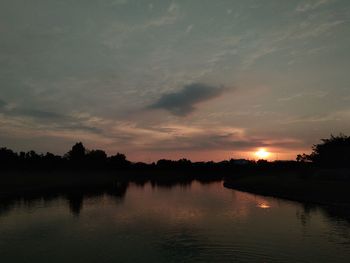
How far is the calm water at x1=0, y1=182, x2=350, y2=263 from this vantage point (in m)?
24.5

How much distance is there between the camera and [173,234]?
1246 inches

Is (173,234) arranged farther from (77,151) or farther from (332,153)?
(77,151)

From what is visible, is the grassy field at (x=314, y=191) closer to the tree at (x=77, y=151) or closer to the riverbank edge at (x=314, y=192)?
the riverbank edge at (x=314, y=192)

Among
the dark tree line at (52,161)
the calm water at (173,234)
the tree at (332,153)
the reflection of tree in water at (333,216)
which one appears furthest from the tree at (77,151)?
the reflection of tree in water at (333,216)

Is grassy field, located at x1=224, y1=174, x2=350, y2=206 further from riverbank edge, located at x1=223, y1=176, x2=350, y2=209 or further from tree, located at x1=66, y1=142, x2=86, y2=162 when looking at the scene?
tree, located at x1=66, y1=142, x2=86, y2=162

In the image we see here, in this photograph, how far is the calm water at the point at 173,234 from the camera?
24.5m

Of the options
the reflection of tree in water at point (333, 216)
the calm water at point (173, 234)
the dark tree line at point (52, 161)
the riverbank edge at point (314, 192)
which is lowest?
the calm water at point (173, 234)

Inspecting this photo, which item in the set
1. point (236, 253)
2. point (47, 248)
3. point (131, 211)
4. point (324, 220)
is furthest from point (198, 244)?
point (131, 211)

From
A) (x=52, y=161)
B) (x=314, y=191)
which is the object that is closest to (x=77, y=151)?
(x=52, y=161)

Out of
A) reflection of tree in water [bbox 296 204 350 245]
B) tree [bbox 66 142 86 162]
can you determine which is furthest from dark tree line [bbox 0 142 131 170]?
reflection of tree in water [bbox 296 204 350 245]

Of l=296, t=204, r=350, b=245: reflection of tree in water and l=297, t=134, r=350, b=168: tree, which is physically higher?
l=297, t=134, r=350, b=168: tree

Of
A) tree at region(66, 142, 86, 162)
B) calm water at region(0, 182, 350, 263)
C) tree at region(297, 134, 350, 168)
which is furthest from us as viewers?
tree at region(66, 142, 86, 162)

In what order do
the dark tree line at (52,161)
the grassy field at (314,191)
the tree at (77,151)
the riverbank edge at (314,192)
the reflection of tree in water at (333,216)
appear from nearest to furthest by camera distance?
the reflection of tree in water at (333,216)
the riverbank edge at (314,192)
the grassy field at (314,191)
the dark tree line at (52,161)
the tree at (77,151)

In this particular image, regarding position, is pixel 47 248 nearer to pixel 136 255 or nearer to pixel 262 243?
pixel 136 255
